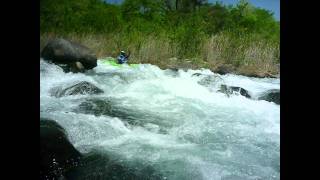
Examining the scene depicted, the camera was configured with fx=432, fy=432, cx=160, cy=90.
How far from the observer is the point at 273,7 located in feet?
8.59

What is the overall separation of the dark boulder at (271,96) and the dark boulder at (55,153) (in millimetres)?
1228

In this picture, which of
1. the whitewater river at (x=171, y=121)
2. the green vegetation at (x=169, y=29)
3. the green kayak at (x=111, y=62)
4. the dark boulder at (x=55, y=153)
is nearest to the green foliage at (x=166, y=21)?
the green vegetation at (x=169, y=29)

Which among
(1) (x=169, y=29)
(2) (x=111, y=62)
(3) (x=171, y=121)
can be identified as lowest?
(3) (x=171, y=121)

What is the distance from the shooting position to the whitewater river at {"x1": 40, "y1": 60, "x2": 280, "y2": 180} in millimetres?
2529

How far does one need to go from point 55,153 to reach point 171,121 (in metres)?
0.72

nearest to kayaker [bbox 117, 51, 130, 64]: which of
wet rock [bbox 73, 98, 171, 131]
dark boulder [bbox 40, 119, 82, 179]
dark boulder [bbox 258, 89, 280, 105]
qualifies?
wet rock [bbox 73, 98, 171, 131]

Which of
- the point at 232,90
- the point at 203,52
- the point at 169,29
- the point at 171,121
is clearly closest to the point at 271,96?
the point at 232,90

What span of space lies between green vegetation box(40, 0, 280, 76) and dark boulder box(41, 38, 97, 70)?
0.13 ft

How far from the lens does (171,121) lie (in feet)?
8.82

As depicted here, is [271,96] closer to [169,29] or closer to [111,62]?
[169,29]

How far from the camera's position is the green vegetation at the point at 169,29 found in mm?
2807

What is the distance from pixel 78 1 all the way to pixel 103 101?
691mm

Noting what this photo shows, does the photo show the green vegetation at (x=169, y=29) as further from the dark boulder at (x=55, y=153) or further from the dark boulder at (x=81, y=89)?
the dark boulder at (x=55, y=153)

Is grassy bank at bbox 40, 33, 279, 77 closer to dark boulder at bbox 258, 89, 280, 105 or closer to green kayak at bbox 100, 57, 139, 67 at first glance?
green kayak at bbox 100, 57, 139, 67
